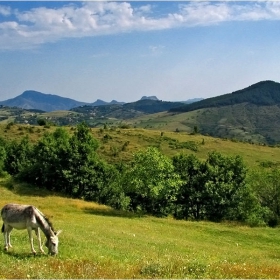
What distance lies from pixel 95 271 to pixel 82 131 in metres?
69.1

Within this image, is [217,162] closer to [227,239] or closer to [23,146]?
[227,239]

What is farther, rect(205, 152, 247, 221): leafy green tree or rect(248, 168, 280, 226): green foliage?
rect(248, 168, 280, 226): green foliage

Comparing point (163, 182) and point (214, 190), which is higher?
point (163, 182)

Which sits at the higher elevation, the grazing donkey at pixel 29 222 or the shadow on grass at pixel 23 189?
the grazing donkey at pixel 29 222

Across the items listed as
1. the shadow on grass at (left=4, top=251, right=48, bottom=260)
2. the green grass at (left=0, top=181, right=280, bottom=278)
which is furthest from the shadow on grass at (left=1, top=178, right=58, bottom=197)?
the shadow on grass at (left=4, top=251, right=48, bottom=260)

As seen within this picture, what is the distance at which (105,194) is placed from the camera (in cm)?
7638

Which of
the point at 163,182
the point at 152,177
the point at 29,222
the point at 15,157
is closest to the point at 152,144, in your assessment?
the point at 15,157

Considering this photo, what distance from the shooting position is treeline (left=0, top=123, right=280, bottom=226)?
63.6 m

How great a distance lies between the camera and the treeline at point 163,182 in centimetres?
6359

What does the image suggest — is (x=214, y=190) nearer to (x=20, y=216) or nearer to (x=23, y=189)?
(x=23, y=189)

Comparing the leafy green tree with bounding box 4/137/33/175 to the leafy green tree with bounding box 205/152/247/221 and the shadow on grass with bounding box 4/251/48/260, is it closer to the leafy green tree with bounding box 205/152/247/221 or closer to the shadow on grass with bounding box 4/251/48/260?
the leafy green tree with bounding box 205/152/247/221

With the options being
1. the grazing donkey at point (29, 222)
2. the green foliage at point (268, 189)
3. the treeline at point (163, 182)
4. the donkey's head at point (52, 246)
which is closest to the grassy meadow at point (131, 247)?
the donkey's head at point (52, 246)

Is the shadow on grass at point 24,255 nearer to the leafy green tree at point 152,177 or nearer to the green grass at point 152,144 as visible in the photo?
the leafy green tree at point 152,177

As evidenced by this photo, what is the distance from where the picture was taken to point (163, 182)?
2447 inches
